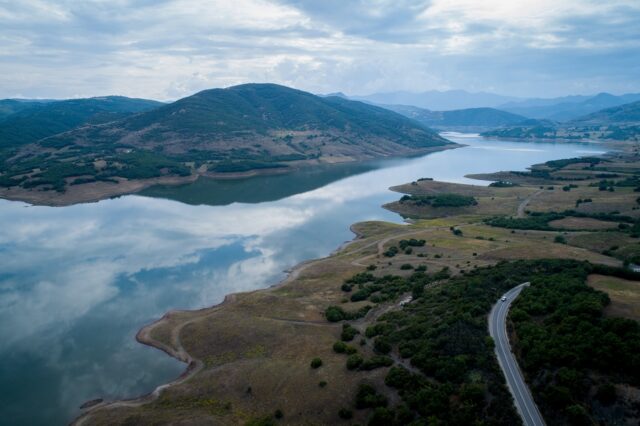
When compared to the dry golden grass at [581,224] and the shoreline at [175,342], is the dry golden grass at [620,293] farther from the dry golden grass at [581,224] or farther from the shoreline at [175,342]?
the dry golden grass at [581,224]

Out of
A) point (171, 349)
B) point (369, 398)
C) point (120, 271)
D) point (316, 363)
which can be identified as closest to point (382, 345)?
point (316, 363)

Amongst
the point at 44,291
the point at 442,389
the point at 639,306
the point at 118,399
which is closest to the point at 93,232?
the point at 44,291

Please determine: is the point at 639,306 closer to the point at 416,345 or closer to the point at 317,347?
the point at 416,345

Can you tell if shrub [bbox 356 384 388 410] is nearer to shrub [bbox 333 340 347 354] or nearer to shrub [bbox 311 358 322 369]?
shrub [bbox 311 358 322 369]

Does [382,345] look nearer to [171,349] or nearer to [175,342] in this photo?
[171,349]


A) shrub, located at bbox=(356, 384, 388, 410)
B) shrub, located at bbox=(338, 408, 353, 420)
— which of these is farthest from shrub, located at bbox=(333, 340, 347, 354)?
shrub, located at bbox=(338, 408, 353, 420)

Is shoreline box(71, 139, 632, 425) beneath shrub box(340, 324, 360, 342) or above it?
beneath

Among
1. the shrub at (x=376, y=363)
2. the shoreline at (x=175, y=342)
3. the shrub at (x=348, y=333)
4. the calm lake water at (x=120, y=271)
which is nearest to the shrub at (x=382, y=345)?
the shrub at (x=376, y=363)
